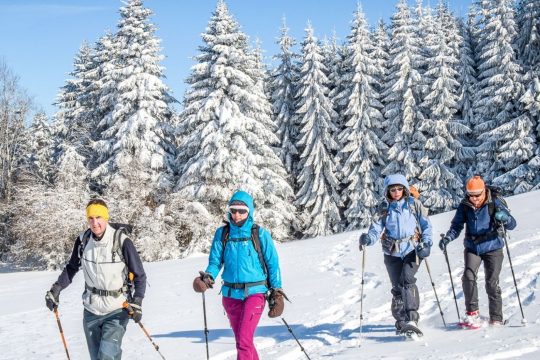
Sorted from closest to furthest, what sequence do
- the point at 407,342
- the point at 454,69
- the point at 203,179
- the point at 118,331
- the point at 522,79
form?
1. the point at 118,331
2. the point at 407,342
3. the point at 203,179
4. the point at 522,79
5. the point at 454,69

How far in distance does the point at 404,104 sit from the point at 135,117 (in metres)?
16.3

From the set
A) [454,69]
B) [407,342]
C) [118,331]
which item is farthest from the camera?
[454,69]

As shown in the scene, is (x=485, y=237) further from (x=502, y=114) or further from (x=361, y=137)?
(x=361, y=137)

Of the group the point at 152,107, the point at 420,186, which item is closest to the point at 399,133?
A: the point at 420,186

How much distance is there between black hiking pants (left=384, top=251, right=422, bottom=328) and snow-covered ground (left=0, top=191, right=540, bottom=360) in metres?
0.33

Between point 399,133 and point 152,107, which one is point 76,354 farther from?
point 399,133

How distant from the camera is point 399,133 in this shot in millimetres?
34219

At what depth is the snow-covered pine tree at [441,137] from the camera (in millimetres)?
32469

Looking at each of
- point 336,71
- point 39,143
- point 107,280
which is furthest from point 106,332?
point 39,143

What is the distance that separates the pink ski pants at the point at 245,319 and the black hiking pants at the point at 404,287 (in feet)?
7.35

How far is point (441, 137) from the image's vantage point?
32.9 meters

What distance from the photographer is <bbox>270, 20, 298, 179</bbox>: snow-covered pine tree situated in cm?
3697

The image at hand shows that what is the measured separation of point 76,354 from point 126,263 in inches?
156

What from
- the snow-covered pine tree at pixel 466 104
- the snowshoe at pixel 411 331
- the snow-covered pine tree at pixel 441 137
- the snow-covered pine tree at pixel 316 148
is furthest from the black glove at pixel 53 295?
the snow-covered pine tree at pixel 466 104
